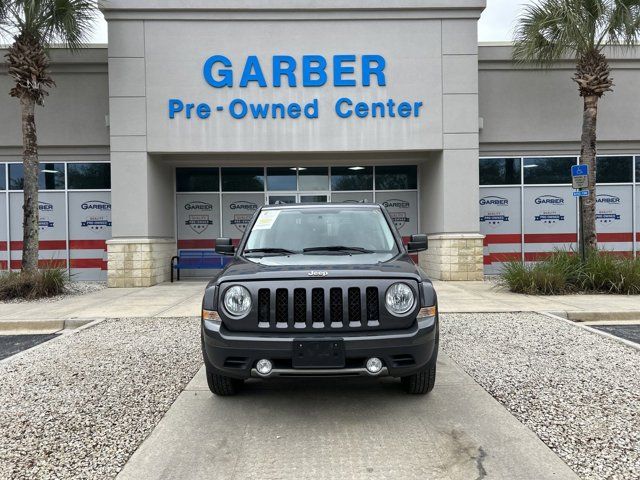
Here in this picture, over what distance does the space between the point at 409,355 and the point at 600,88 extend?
10781 mm

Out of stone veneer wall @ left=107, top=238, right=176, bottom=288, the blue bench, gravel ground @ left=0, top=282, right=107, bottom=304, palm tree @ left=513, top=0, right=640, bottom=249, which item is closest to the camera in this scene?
gravel ground @ left=0, top=282, right=107, bottom=304

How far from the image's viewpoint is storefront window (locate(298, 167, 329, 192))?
1478 cm

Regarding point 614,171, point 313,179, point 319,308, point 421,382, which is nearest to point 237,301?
point 319,308

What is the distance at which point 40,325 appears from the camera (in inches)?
Result: 309

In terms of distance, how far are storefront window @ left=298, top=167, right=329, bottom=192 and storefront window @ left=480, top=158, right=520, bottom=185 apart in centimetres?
471

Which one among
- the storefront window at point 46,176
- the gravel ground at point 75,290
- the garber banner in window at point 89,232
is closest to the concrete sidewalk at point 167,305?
the gravel ground at point 75,290

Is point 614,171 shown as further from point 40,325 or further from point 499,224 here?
point 40,325

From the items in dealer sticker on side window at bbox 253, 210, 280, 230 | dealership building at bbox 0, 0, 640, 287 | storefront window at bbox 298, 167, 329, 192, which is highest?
dealership building at bbox 0, 0, 640, 287

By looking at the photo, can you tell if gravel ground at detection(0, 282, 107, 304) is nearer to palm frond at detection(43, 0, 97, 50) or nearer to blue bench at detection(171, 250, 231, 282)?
blue bench at detection(171, 250, 231, 282)

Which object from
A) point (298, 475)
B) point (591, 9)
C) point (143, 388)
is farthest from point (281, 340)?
point (591, 9)

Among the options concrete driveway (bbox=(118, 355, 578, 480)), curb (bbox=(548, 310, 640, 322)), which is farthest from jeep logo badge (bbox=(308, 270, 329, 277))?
curb (bbox=(548, 310, 640, 322))

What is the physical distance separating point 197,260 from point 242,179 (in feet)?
9.30

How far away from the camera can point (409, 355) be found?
362 centimetres

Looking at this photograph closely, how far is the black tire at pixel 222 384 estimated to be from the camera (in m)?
4.21
